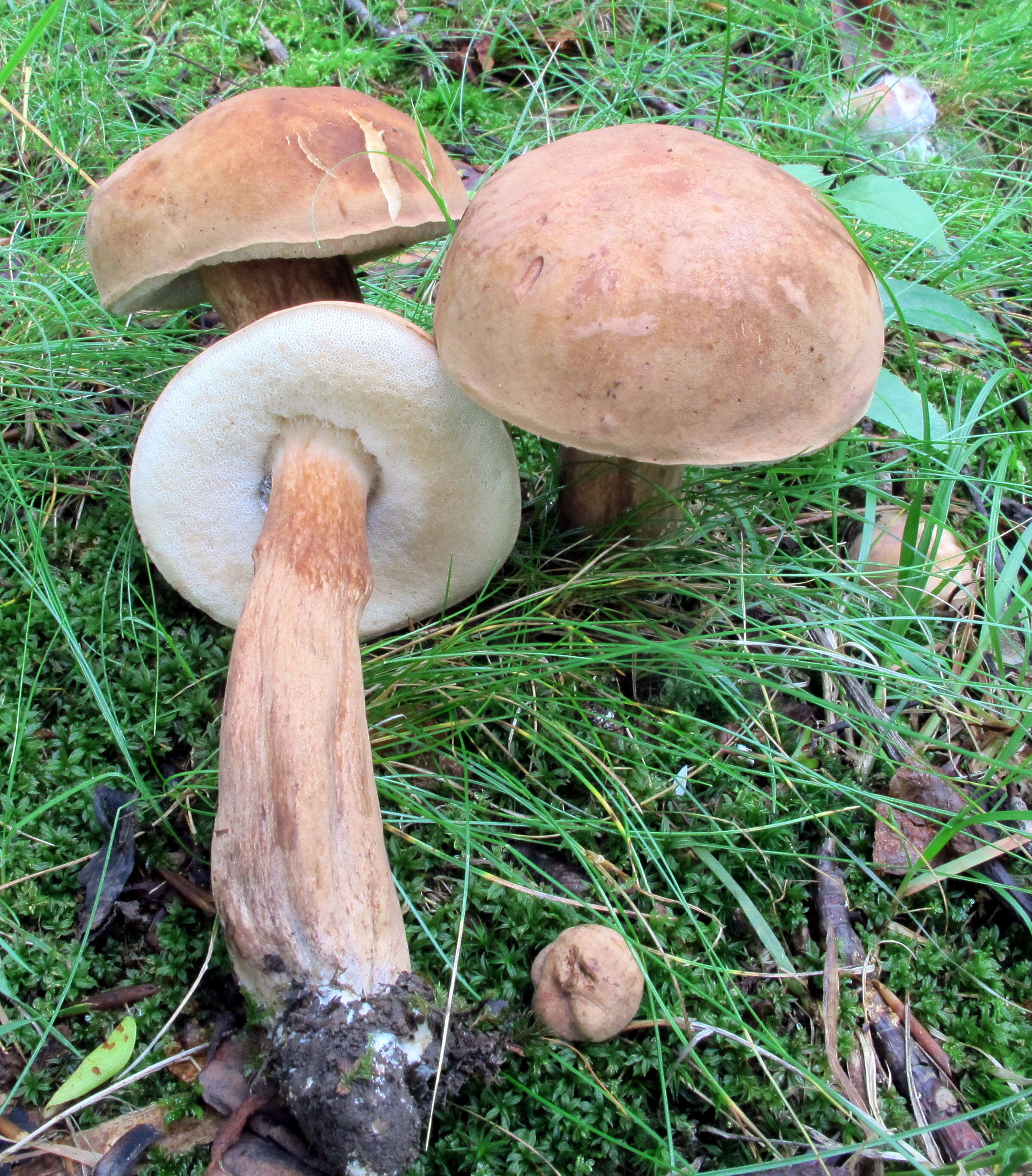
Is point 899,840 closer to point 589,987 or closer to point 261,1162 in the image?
point 589,987

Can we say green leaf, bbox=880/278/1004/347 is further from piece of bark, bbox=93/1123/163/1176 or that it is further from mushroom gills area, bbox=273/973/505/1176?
piece of bark, bbox=93/1123/163/1176

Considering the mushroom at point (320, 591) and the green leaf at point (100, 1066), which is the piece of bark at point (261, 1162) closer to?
the mushroom at point (320, 591)

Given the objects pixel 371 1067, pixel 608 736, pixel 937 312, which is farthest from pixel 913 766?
pixel 371 1067

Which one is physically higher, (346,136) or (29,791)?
(346,136)

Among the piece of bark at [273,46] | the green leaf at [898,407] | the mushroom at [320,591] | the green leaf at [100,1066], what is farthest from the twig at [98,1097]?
the piece of bark at [273,46]

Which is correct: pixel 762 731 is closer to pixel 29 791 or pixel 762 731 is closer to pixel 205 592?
pixel 205 592

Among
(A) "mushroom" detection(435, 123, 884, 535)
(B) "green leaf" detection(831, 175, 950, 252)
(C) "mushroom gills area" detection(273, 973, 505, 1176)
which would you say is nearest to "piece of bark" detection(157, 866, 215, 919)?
(C) "mushroom gills area" detection(273, 973, 505, 1176)

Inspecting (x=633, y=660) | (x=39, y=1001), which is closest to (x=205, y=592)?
(x=39, y=1001)
